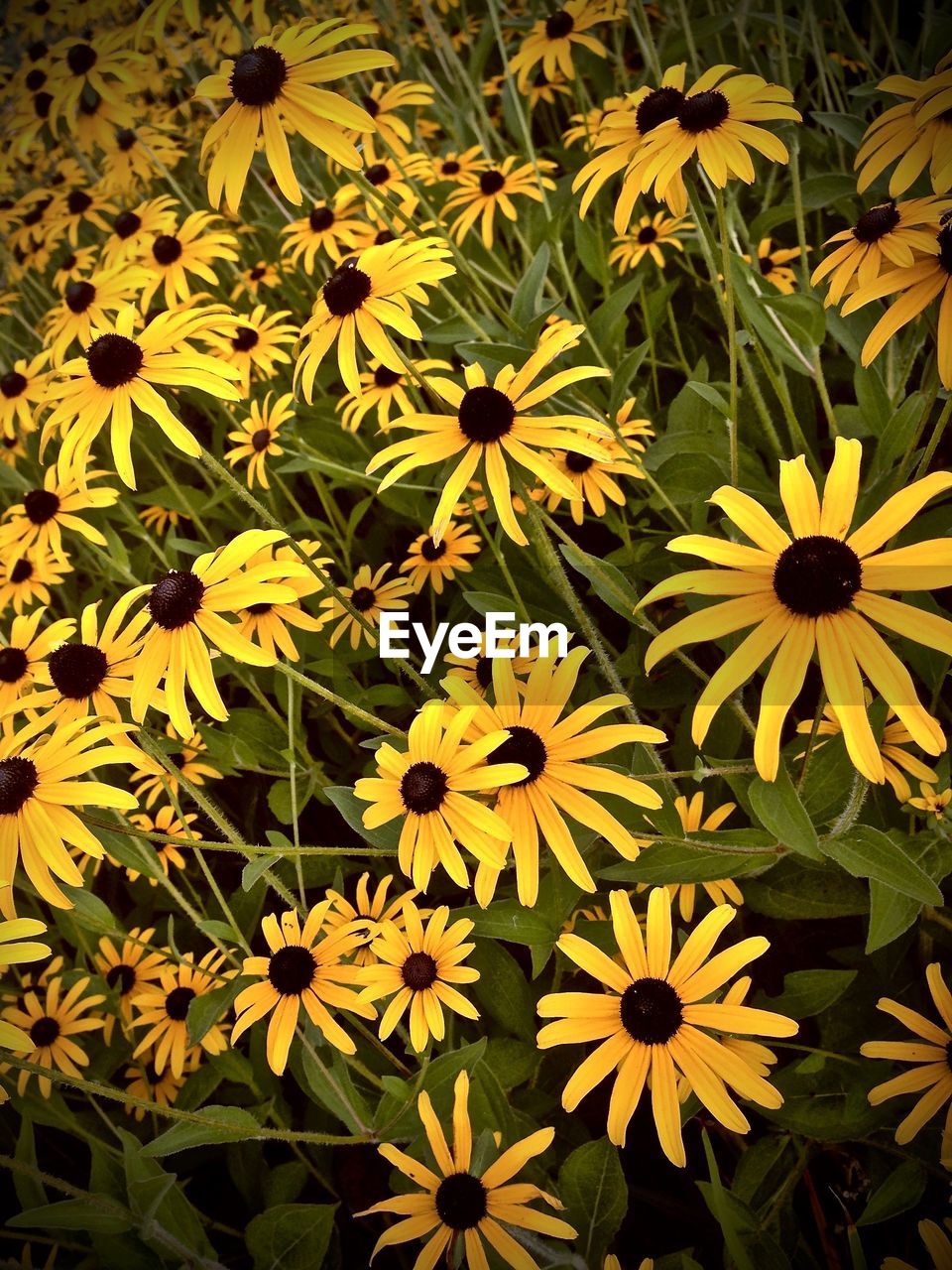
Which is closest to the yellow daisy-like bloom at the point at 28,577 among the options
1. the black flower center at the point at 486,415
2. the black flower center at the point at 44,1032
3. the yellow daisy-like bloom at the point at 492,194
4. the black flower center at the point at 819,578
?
the black flower center at the point at 44,1032

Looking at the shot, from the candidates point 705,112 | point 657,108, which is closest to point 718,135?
point 705,112

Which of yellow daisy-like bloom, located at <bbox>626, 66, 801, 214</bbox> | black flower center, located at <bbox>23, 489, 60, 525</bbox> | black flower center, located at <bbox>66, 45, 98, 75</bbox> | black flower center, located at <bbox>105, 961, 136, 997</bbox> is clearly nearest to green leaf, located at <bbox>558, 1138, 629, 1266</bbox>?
black flower center, located at <bbox>105, 961, 136, 997</bbox>

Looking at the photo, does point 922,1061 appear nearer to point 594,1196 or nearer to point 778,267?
point 594,1196

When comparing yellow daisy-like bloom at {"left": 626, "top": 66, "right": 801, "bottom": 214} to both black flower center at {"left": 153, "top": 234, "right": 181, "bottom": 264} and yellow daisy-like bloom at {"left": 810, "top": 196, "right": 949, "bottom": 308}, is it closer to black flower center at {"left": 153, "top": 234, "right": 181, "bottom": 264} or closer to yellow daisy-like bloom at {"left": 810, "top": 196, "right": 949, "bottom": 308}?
yellow daisy-like bloom at {"left": 810, "top": 196, "right": 949, "bottom": 308}

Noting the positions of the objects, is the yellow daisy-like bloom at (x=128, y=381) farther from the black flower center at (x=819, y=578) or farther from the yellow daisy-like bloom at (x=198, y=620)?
the black flower center at (x=819, y=578)

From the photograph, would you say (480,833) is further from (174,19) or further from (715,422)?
(174,19)
